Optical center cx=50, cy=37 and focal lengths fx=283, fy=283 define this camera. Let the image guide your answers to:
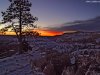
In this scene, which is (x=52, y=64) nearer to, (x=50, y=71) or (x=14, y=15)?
(x=50, y=71)

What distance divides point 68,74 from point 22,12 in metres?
32.4

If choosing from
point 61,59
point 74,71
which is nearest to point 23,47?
point 61,59

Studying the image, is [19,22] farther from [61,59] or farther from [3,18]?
[61,59]

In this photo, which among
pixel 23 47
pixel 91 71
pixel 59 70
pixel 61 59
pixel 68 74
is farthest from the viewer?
→ pixel 23 47

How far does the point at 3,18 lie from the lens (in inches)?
1759

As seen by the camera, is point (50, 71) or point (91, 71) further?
point (50, 71)

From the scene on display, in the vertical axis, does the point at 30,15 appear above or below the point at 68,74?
above

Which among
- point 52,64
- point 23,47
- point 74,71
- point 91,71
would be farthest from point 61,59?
point 23,47

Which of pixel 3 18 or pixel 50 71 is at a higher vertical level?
pixel 3 18

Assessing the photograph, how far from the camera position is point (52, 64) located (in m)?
15.8

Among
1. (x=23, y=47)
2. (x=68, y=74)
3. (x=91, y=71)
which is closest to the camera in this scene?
(x=91, y=71)

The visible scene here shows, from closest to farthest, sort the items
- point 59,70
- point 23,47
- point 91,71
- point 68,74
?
point 91,71, point 68,74, point 59,70, point 23,47

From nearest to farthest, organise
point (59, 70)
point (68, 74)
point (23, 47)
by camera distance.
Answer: point (68, 74), point (59, 70), point (23, 47)

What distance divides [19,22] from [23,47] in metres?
4.04
